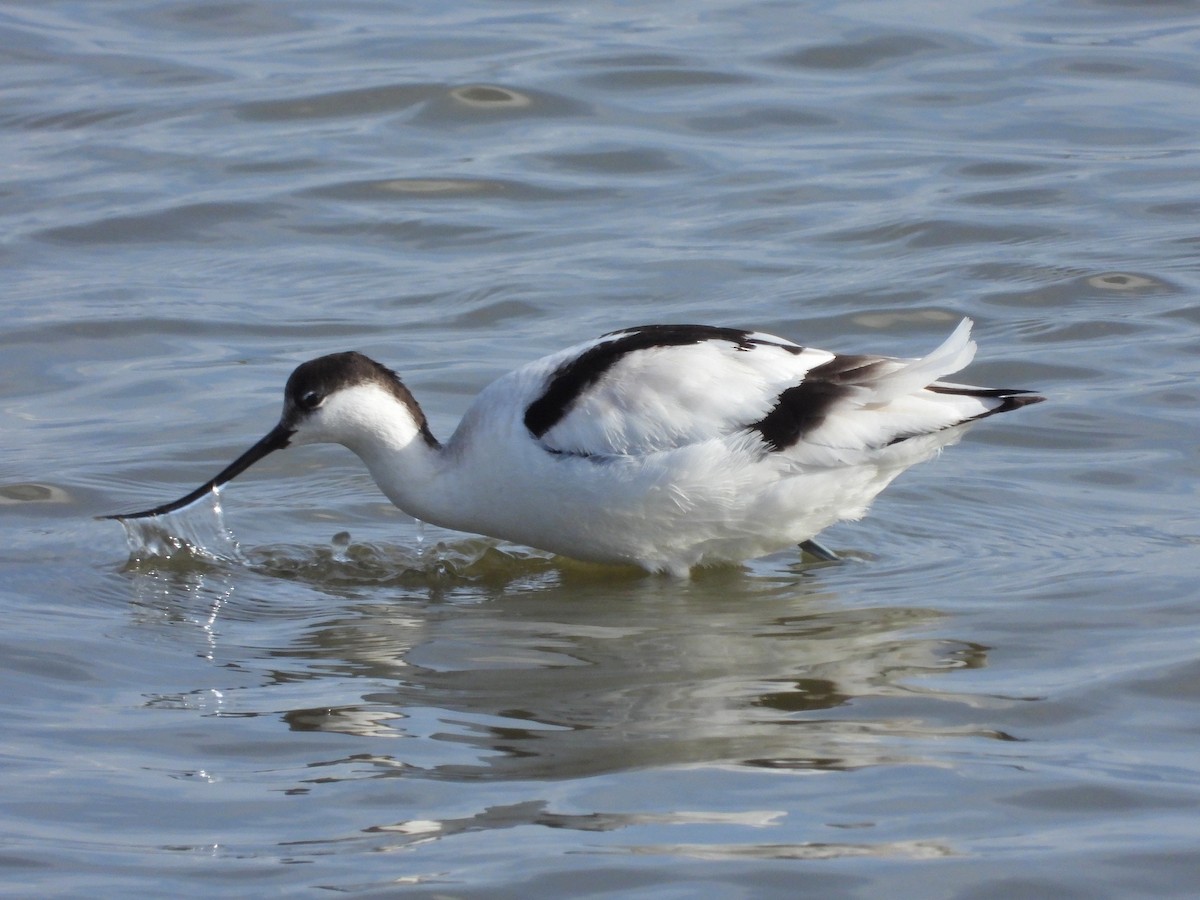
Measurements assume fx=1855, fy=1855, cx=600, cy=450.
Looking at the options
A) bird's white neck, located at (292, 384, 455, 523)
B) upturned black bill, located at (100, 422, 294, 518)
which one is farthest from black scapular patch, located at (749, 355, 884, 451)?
upturned black bill, located at (100, 422, 294, 518)

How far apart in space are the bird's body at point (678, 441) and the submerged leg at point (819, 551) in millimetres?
292

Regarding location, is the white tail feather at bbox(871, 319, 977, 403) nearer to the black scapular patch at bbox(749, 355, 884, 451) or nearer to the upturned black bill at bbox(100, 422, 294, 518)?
the black scapular patch at bbox(749, 355, 884, 451)

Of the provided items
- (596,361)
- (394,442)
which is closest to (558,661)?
(596,361)

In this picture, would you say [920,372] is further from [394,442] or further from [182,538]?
[182,538]

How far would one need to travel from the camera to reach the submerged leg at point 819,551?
690 cm

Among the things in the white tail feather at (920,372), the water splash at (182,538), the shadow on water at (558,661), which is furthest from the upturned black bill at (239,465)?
the white tail feather at (920,372)

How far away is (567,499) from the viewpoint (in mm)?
6355

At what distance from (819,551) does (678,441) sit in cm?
91

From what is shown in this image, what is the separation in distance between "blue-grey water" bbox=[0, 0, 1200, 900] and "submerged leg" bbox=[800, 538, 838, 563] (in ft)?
0.58

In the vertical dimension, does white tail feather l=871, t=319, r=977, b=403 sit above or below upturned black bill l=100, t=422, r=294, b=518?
above

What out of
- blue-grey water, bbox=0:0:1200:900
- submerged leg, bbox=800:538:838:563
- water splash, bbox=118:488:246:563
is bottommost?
submerged leg, bbox=800:538:838:563

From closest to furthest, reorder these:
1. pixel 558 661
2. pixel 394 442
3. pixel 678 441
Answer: pixel 558 661, pixel 678 441, pixel 394 442

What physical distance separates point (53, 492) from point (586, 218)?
14.8ft

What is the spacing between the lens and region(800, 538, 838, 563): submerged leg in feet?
22.6
